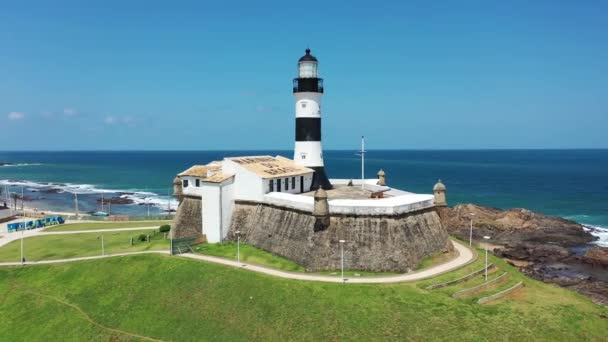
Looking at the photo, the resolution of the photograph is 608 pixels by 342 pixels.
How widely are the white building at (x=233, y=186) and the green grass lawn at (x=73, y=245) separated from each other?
4484mm

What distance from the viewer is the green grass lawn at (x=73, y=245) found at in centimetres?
3659

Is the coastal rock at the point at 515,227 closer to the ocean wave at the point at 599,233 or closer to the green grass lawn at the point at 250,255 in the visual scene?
the ocean wave at the point at 599,233

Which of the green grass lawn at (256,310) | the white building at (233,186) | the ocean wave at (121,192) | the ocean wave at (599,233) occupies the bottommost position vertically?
the ocean wave at (599,233)

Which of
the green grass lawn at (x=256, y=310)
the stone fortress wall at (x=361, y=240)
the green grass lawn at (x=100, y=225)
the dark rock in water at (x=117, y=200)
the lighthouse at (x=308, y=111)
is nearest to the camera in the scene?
the green grass lawn at (x=256, y=310)

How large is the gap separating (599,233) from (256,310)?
176ft

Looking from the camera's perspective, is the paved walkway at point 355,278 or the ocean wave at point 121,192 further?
the ocean wave at point 121,192

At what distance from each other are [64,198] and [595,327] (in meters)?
96.2

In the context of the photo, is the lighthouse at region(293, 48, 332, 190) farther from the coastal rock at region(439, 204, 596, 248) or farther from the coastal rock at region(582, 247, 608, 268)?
the coastal rock at region(582, 247, 608, 268)

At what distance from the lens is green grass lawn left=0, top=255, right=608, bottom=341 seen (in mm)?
23250

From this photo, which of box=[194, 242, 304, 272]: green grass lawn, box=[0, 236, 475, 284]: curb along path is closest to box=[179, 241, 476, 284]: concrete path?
box=[0, 236, 475, 284]: curb along path

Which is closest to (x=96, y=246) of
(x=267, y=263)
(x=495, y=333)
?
(x=267, y=263)

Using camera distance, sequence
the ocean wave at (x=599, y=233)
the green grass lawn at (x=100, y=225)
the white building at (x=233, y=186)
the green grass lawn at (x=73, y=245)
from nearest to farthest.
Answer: the white building at (x=233, y=186) → the green grass lawn at (x=73, y=245) → the green grass lawn at (x=100, y=225) → the ocean wave at (x=599, y=233)

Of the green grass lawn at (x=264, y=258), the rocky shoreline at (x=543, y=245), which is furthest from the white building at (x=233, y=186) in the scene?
the rocky shoreline at (x=543, y=245)

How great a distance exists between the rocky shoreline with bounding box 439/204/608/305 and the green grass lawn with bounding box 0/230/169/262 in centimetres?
2550
